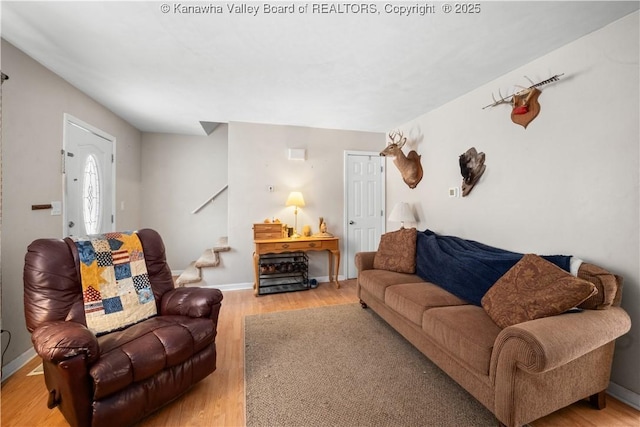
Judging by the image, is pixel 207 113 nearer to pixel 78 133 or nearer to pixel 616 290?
pixel 78 133

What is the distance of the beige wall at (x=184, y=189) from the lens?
434 centimetres

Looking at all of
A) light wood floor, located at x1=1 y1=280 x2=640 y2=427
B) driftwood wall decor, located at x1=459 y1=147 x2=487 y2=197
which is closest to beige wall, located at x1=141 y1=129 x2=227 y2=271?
light wood floor, located at x1=1 y1=280 x2=640 y2=427

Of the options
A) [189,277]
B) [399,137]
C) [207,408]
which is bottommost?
[207,408]

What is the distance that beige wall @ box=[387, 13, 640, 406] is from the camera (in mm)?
1628

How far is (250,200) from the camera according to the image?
12.5 ft

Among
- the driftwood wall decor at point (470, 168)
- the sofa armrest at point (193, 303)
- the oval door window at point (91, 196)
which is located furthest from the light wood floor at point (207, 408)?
the driftwood wall decor at point (470, 168)

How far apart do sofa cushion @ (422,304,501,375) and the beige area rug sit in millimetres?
306

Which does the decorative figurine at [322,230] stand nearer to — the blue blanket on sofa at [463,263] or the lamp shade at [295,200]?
the lamp shade at [295,200]

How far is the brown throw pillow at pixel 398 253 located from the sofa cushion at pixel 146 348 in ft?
6.31

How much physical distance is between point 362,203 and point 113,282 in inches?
131

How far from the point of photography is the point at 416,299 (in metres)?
2.09

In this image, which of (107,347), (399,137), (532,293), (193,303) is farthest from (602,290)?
(399,137)

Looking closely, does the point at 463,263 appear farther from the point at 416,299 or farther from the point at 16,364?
the point at 16,364

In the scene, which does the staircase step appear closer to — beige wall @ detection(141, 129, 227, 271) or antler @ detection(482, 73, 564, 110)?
beige wall @ detection(141, 129, 227, 271)
